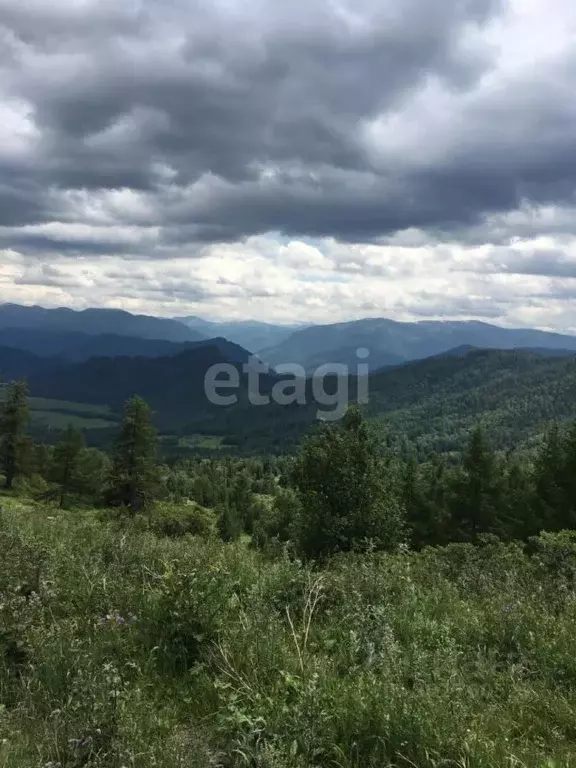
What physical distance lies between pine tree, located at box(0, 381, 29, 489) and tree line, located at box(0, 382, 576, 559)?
0.11 m

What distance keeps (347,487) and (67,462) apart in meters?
44.0

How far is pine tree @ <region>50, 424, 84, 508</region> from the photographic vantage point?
197 ft

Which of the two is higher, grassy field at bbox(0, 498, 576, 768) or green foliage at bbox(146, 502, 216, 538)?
grassy field at bbox(0, 498, 576, 768)

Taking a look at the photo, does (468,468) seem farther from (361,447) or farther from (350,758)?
(350,758)

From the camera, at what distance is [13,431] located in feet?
192

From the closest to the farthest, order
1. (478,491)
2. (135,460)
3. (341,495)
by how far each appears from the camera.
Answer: (341,495)
(478,491)
(135,460)

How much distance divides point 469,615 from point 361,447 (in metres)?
20.8

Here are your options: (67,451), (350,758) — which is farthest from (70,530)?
(67,451)

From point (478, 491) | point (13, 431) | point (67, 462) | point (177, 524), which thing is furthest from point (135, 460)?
point (478, 491)

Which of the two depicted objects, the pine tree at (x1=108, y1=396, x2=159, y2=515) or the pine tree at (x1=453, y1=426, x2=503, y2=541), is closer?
the pine tree at (x1=453, y1=426, x2=503, y2=541)

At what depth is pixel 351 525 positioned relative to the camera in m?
24.9

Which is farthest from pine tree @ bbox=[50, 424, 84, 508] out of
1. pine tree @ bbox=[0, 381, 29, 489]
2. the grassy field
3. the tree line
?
the grassy field

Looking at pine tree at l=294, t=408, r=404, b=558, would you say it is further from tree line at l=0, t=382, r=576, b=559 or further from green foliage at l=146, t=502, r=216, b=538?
green foliage at l=146, t=502, r=216, b=538

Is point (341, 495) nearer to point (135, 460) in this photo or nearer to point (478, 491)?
point (478, 491)
